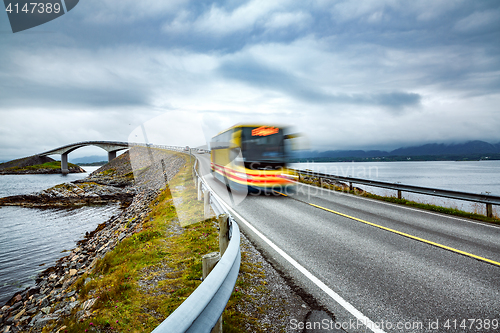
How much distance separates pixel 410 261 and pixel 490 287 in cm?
126

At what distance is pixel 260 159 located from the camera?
13859mm

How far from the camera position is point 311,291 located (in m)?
4.13

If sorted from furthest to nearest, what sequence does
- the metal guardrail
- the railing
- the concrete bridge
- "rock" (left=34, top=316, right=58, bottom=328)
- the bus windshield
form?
the concrete bridge < the bus windshield < the railing < "rock" (left=34, top=316, right=58, bottom=328) < the metal guardrail

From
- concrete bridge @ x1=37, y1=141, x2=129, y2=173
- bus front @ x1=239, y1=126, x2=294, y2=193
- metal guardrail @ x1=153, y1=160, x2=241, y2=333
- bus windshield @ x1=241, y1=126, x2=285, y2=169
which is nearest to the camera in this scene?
metal guardrail @ x1=153, y1=160, x2=241, y2=333

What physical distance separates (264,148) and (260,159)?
0.68 meters

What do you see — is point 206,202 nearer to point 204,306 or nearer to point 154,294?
point 154,294

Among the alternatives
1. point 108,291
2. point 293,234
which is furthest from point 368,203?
point 108,291

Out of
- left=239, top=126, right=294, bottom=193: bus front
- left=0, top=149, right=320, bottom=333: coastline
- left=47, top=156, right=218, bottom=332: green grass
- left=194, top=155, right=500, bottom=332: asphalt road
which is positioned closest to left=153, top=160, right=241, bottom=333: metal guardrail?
left=0, top=149, right=320, bottom=333: coastline

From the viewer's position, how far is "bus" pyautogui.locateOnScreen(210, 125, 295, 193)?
1366 centimetres

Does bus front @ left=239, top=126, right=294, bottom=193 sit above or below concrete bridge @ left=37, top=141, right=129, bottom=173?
below

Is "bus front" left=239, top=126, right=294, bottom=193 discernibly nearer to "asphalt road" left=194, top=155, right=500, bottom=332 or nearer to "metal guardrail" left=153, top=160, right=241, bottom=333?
"asphalt road" left=194, top=155, right=500, bottom=332

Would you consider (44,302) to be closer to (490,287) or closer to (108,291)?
(108,291)

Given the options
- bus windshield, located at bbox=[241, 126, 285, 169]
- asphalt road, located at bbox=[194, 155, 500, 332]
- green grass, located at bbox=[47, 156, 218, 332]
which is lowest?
asphalt road, located at bbox=[194, 155, 500, 332]

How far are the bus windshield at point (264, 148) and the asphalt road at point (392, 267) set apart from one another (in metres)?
4.61
